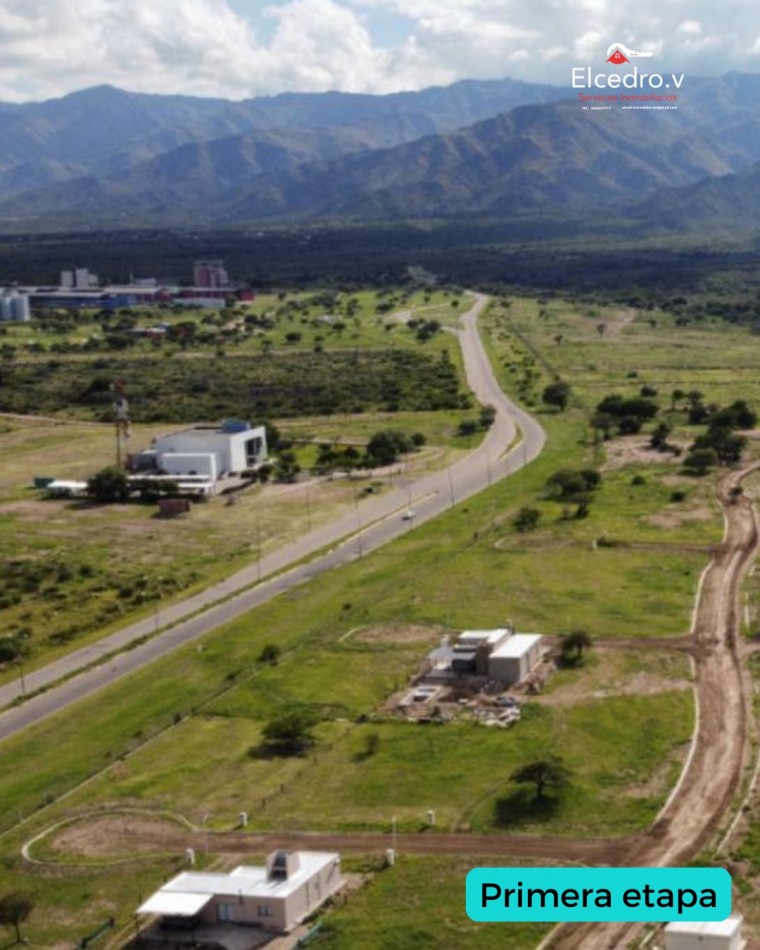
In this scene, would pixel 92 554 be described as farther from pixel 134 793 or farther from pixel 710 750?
pixel 710 750

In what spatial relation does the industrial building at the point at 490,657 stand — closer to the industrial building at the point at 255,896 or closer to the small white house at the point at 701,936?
the industrial building at the point at 255,896

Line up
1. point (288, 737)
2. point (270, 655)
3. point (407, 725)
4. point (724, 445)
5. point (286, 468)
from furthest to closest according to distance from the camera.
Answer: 1. point (286, 468)
2. point (724, 445)
3. point (270, 655)
4. point (407, 725)
5. point (288, 737)

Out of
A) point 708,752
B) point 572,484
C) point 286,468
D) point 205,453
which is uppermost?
point 205,453

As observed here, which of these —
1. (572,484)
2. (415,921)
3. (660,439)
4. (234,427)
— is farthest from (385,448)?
(415,921)

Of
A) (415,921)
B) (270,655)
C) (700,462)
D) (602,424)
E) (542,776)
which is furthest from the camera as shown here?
(602,424)

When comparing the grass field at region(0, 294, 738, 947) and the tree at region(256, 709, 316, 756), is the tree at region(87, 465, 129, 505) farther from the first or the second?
the tree at region(256, 709, 316, 756)

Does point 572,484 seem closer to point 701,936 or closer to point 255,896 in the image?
point 255,896

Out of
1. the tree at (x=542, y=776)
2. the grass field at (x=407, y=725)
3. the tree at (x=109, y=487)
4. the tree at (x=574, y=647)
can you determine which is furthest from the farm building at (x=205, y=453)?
the tree at (x=542, y=776)

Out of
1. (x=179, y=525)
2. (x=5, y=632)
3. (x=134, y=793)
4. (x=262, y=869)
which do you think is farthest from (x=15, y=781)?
(x=179, y=525)
